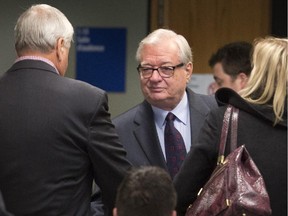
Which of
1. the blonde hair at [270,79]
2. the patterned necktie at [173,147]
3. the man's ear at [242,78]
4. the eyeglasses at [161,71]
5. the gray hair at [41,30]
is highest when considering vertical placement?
the gray hair at [41,30]

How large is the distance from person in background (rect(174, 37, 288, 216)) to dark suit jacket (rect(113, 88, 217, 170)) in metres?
0.65

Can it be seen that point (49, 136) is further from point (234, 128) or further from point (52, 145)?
point (234, 128)

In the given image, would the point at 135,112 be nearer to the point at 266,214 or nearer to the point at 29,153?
the point at 29,153

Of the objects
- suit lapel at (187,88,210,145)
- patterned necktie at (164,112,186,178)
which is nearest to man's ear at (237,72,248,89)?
suit lapel at (187,88,210,145)

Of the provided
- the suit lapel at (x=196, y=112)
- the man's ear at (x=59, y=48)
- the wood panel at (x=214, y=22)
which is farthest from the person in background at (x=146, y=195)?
the wood panel at (x=214, y=22)

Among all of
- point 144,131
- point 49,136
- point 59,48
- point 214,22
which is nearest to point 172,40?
point 144,131

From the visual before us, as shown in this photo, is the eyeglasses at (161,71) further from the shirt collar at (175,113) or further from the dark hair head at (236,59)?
the dark hair head at (236,59)

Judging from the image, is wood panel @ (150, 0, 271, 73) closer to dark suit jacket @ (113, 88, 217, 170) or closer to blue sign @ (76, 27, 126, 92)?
blue sign @ (76, 27, 126, 92)

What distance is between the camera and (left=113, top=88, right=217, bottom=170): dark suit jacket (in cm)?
370

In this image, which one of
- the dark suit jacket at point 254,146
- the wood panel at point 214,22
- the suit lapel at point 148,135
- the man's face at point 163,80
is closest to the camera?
the dark suit jacket at point 254,146

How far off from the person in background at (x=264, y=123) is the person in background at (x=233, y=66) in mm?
1705

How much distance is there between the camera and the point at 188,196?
10.2ft

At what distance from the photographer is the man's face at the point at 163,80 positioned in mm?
3820

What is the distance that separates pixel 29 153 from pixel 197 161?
653 millimetres
